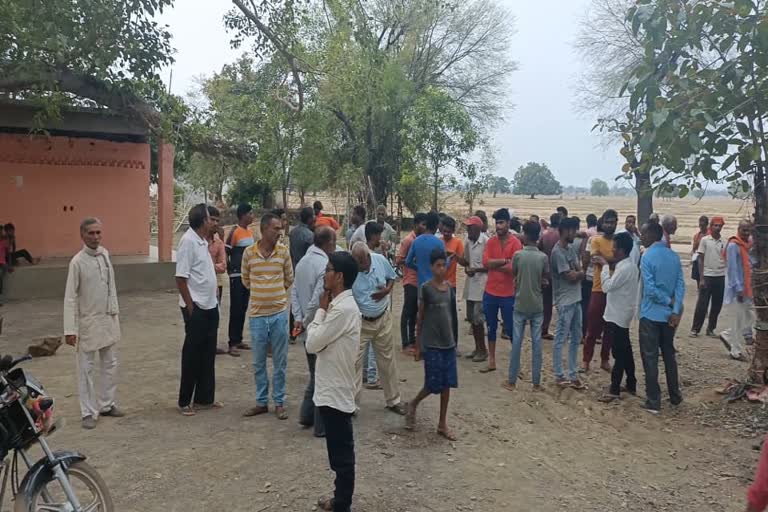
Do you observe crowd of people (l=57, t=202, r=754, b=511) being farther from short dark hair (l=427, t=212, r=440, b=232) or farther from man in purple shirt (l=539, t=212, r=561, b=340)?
man in purple shirt (l=539, t=212, r=561, b=340)

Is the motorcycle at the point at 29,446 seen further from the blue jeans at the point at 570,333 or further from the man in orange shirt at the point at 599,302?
the man in orange shirt at the point at 599,302

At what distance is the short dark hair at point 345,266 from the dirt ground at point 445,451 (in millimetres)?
1515

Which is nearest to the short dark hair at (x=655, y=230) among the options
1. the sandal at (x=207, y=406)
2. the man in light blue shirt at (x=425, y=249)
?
the man in light blue shirt at (x=425, y=249)

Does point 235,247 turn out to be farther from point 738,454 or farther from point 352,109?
point 352,109

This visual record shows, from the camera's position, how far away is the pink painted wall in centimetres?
1219

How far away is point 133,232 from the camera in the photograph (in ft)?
44.4

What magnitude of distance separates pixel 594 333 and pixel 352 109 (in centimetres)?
1168

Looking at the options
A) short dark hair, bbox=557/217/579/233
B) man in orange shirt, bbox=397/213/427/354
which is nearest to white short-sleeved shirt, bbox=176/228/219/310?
man in orange shirt, bbox=397/213/427/354

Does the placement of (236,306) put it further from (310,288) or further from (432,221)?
(310,288)

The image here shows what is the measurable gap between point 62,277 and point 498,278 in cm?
861

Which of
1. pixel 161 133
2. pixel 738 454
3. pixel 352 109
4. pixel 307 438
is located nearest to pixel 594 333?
pixel 738 454

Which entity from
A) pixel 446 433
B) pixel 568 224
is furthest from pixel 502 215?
pixel 446 433

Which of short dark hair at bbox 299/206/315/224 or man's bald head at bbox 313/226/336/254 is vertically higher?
short dark hair at bbox 299/206/315/224

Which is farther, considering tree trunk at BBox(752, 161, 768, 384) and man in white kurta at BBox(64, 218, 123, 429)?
tree trunk at BBox(752, 161, 768, 384)
